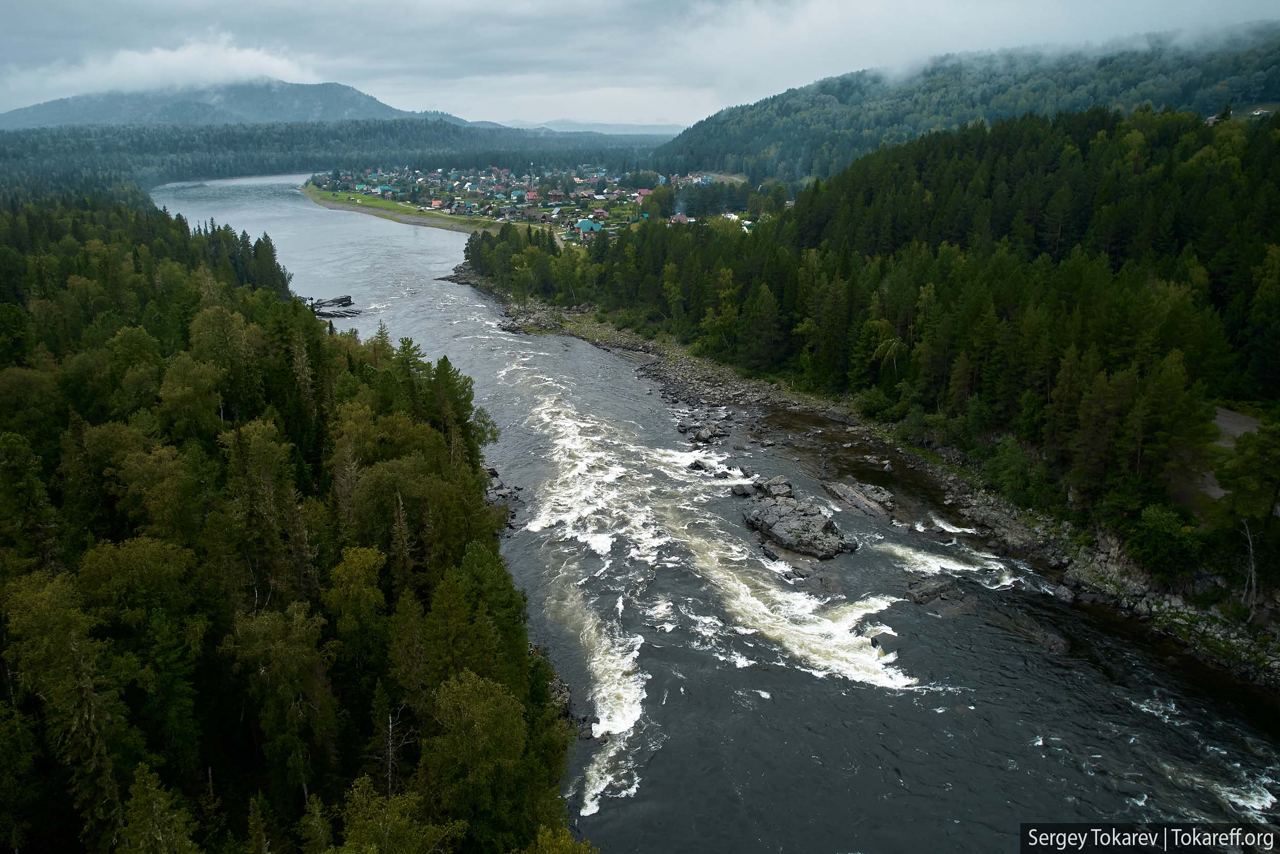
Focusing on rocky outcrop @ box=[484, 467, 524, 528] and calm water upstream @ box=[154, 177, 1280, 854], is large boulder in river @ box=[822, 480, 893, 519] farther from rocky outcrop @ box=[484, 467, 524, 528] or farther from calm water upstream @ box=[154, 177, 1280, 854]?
rocky outcrop @ box=[484, 467, 524, 528]

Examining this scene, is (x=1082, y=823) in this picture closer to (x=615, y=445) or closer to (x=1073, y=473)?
(x=1073, y=473)

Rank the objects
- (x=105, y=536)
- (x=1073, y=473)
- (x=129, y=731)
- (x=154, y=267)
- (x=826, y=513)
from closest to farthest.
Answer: (x=129, y=731) → (x=105, y=536) → (x=1073, y=473) → (x=826, y=513) → (x=154, y=267)

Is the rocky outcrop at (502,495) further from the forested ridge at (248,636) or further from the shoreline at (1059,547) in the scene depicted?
the shoreline at (1059,547)

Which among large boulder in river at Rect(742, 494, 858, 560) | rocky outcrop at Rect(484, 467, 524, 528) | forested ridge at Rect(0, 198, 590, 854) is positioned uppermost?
forested ridge at Rect(0, 198, 590, 854)

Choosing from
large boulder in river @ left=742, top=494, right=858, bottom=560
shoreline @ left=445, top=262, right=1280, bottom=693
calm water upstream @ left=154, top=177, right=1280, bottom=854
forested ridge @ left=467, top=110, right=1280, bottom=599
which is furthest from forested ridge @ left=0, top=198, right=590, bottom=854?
forested ridge @ left=467, top=110, right=1280, bottom=599

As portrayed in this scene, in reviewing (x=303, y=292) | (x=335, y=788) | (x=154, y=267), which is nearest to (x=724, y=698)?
(x=335, y=788)

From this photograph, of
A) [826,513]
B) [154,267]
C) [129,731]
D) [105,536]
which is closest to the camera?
[129,731]

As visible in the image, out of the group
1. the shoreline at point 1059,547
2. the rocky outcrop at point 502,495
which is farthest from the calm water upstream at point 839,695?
the shoreline at point 1059,547
